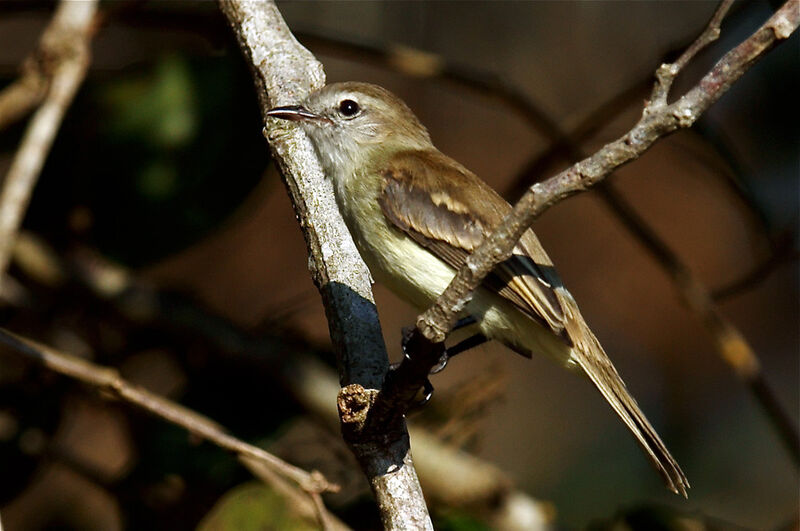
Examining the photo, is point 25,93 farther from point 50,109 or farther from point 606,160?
point 606,160

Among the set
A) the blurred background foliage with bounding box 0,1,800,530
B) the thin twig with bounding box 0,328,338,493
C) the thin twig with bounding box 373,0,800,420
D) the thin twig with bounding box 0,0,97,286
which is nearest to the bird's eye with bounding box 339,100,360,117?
the blurred background foliage with bounding box 0,1,800,530

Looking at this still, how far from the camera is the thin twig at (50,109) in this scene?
294 cm

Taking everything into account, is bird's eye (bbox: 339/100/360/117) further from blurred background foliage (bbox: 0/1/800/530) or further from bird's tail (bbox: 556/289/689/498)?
bird's tail (bbox: 556/289/689/498)

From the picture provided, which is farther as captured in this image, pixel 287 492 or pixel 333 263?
pixel 287 492

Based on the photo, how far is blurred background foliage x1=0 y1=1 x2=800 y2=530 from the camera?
3832 millimetres

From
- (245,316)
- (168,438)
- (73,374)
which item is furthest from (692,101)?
(245,316)

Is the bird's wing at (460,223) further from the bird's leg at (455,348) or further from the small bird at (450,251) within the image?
the bird's leg at (455,348)

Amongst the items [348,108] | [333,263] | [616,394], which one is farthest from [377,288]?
[333,263]

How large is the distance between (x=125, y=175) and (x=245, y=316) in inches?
97.6

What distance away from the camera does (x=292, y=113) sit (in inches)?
113

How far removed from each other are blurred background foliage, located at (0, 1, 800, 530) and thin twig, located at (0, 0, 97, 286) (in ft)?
1.56

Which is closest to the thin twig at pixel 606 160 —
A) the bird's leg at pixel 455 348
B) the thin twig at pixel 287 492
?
the bird's leg at pixel 455 348

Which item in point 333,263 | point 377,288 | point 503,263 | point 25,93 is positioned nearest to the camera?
point 333,263

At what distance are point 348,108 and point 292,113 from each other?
0.82m
